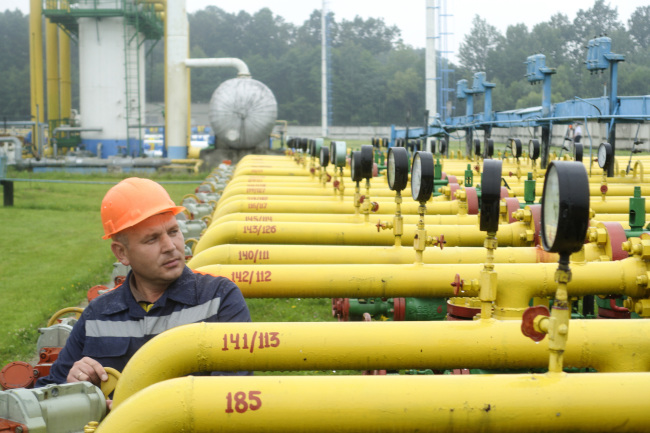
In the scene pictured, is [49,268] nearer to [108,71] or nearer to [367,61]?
[108,71]

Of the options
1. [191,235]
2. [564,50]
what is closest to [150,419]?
[191,235]

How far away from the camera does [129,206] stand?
8.69 feet

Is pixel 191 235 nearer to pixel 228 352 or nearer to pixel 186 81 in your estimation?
pixel 228 352

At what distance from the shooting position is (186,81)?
24.1m

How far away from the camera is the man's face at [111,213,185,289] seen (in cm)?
266

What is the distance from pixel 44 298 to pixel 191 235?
1.48 meters

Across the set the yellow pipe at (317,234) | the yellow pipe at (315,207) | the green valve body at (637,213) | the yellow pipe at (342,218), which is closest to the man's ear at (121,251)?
the yellow pipe at (317,234)

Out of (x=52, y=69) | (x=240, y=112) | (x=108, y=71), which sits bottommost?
(x=240, y=112)

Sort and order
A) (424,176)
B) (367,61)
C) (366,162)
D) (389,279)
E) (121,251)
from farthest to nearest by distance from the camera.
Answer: (367,61) < (366,162) < (389,279) < (424,176) < (121,251)

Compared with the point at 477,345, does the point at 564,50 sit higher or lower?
higher

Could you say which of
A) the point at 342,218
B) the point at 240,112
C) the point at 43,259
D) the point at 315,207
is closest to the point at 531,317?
the point at 342,218

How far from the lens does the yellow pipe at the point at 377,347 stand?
2.27m

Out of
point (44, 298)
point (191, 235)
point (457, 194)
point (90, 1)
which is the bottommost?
point (44, 298)

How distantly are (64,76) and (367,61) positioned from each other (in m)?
42.0
